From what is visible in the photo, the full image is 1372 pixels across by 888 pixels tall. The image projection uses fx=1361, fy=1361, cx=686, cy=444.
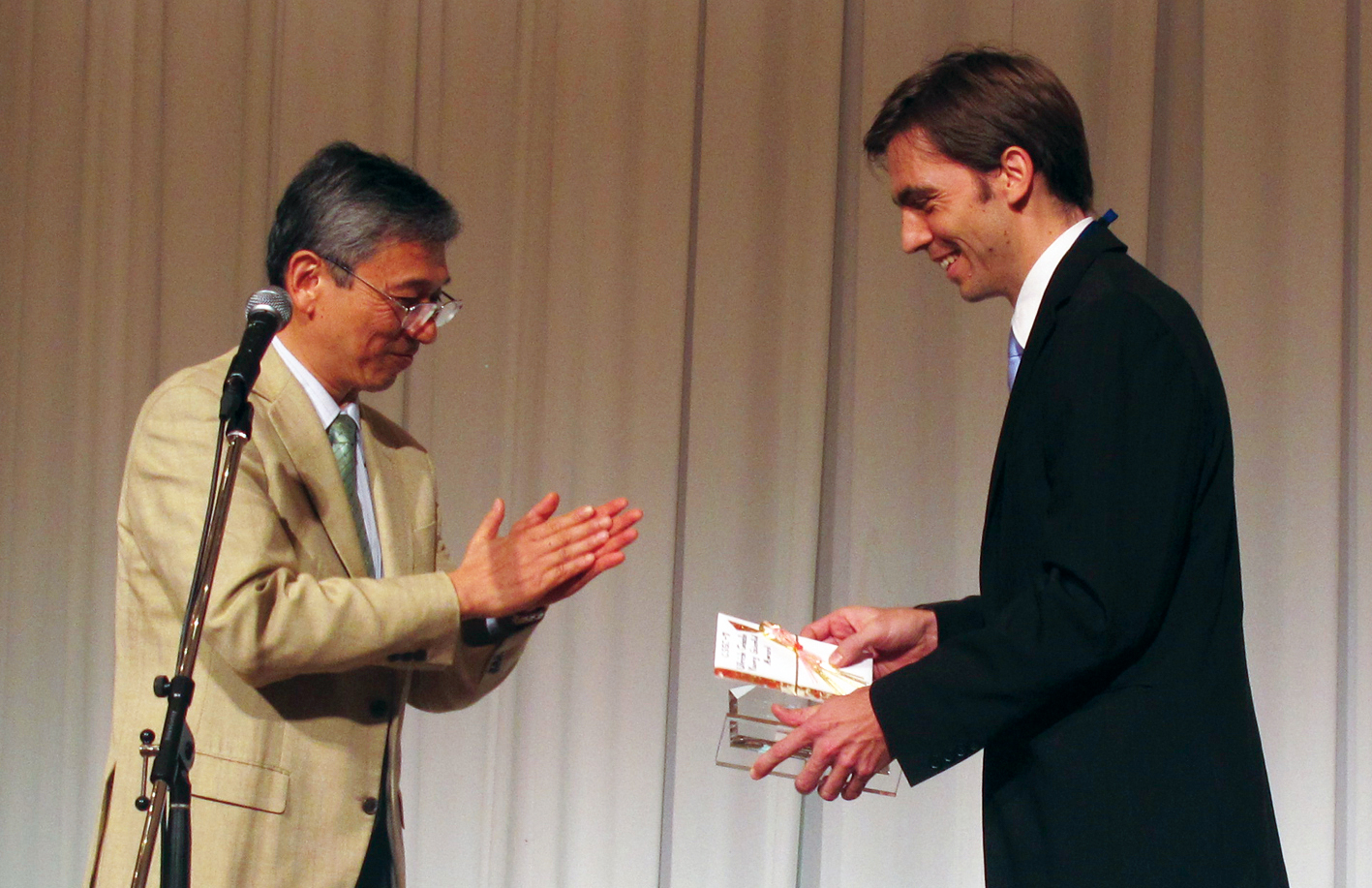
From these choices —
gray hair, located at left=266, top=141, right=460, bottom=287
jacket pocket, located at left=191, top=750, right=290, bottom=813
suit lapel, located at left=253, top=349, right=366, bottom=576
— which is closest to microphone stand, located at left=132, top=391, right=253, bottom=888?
jacket pocket, located at left=191, top=750, right=290, bottom=813

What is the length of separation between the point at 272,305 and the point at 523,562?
1.68 ft

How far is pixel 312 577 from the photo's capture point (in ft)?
6.27

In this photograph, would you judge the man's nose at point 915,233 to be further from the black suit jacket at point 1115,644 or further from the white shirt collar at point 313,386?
the white shirt collar at point 313,386

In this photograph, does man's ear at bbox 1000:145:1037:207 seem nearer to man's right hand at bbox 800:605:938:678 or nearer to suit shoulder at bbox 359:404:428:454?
man's right hand at bbox 800:605:938:678

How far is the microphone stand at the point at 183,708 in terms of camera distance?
153 cm

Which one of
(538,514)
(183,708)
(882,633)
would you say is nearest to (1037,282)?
(882,633)

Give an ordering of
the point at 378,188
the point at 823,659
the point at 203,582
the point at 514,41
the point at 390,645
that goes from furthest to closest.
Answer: the point at 514,41
the point at 378,188
the point at 823,659
the point at 390,645
the point at 203,582

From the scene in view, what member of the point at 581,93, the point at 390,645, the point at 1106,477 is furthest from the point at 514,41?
the point at 1106,477

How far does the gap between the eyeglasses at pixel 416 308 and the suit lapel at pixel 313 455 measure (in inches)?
8.1

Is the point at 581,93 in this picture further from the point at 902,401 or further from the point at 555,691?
the point at 555,691

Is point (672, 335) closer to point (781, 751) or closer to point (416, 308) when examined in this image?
point (416, 308)

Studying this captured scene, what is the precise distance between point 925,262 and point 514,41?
4.78 feet

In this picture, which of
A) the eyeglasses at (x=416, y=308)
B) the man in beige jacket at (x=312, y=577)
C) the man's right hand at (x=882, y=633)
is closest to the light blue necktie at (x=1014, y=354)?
the man's right hand at (x=882, y=633)

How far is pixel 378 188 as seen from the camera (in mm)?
2199
